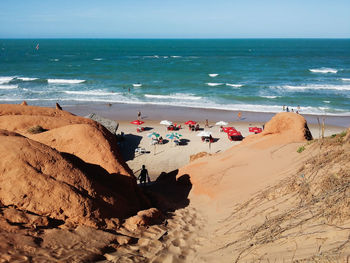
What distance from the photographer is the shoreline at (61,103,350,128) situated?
30.6 meters

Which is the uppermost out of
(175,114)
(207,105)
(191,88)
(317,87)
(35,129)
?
(317,87)

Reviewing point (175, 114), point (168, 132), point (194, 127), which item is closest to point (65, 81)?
point (175, 114)

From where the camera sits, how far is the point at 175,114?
1294 inches

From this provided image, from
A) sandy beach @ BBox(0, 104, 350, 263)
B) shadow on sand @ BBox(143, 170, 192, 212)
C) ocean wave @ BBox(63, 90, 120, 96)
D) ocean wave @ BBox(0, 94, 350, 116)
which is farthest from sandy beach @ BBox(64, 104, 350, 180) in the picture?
sandy beach @ BBox(0, 104, 350, 263)

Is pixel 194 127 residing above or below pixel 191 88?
below

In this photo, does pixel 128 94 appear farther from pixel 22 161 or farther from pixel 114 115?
pixel 22 161

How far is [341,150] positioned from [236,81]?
43.8 m

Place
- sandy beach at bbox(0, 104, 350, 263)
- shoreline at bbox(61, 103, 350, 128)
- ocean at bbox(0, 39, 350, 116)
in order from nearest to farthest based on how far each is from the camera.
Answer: sandy beach at bbox(0, 104, 350, 263) < shoreline at bbox(61, 103, 350, 128) < ocean at bbox(0, 39, 350, 116)

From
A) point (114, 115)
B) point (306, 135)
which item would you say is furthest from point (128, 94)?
point (306, 135)

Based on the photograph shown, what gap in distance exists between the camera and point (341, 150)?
27.0ft

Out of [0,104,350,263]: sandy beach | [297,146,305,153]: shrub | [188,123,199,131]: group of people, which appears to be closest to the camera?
[0,104,350,263]: sandy beach

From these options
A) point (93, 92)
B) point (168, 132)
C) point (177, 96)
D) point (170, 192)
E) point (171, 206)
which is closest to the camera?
point (171, 206)

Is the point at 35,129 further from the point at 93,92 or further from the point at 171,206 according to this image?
the point at 93,92

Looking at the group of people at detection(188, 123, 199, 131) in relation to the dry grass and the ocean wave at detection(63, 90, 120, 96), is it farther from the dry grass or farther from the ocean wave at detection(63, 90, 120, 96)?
the ocean wave at detection(63, 90, 120, 96)
